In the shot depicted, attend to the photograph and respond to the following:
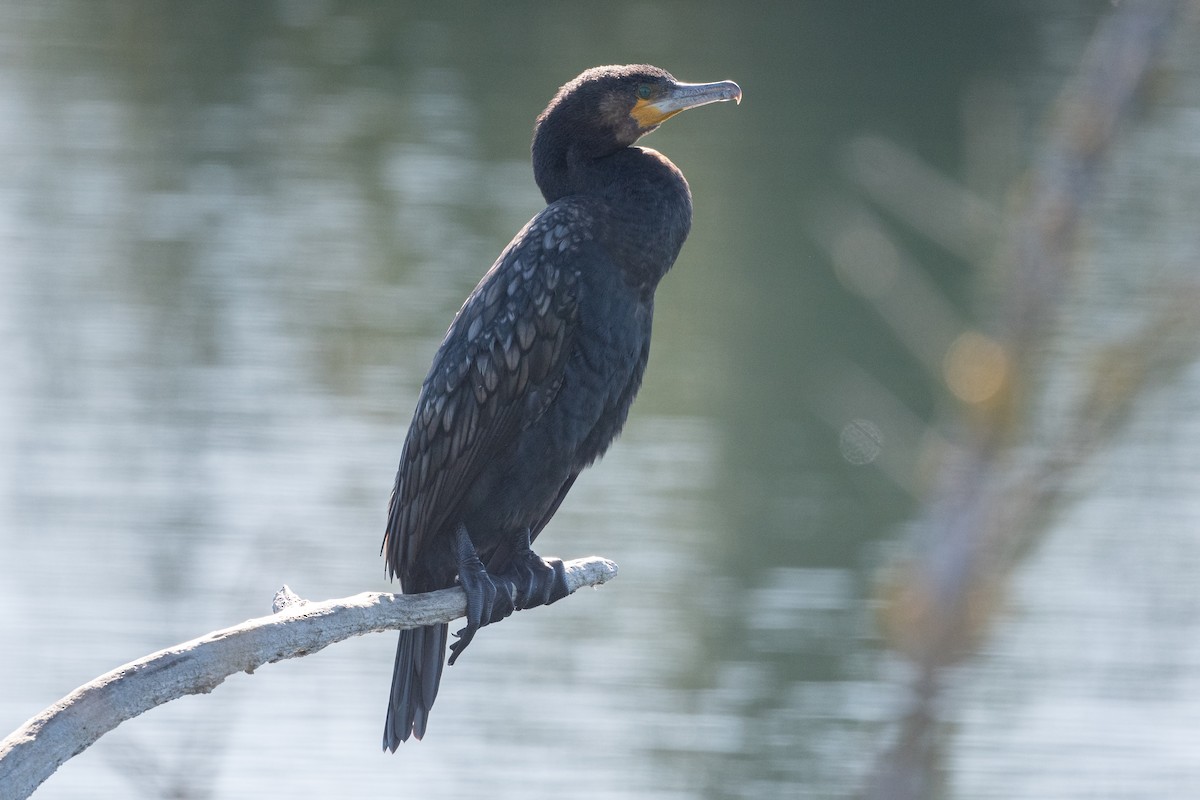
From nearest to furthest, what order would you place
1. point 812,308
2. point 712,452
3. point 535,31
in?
point 712,452, point 812,308, point 535,31

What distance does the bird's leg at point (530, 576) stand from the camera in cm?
314

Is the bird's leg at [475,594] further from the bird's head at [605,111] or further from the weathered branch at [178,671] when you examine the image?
the bird's head at [605,111]

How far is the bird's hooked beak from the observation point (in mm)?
3275

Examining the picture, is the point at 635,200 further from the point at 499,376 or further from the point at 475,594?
the point at 475,594

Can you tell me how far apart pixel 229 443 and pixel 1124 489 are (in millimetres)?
4171

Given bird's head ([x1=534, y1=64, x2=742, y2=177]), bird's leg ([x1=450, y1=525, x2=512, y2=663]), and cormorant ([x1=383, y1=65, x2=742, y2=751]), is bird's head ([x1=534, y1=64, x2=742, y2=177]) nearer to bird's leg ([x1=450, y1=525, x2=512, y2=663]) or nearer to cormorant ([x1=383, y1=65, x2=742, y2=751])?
cormorant ([x1=383, y1=65, x2=742, y2=751])

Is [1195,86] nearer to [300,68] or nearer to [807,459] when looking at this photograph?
[807,459]

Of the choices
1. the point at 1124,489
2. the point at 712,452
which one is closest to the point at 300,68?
the point at 712,452

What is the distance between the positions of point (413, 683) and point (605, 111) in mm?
1266

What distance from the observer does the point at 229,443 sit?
729 cm

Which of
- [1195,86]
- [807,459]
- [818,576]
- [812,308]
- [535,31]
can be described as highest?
[535,31]

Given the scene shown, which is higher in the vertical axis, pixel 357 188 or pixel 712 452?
pixel 357 188

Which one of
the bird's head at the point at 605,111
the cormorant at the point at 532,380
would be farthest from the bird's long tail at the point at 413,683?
the bird's head at the point at 605,111

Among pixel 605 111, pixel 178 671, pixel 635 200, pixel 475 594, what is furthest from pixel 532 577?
pixel 178 671
